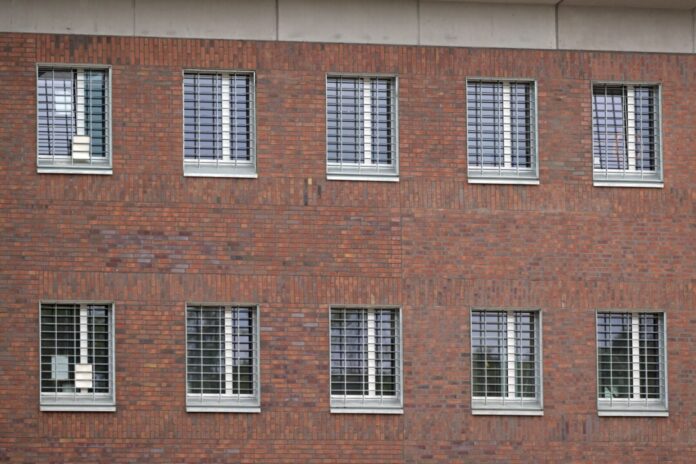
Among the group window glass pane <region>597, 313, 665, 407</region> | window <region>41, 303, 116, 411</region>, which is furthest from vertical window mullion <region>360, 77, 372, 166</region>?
window <region>41, 303, 116, 411</region>

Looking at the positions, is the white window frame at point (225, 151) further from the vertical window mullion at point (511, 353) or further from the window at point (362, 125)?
the vertical window mullion at point (511, 353)

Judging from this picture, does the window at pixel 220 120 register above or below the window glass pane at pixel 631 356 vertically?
above

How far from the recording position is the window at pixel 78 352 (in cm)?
2688

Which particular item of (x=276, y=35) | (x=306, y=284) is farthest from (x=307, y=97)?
(x=306, y=284)

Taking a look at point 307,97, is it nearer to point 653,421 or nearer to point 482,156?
point 482,156

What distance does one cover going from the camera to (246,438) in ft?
88.2

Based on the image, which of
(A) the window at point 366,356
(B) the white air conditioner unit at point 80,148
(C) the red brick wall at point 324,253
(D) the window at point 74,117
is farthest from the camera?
(A) the window at point 366,356

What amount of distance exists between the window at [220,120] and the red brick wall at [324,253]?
331 mm

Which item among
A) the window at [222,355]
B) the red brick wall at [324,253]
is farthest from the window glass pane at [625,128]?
the window at [222,355]

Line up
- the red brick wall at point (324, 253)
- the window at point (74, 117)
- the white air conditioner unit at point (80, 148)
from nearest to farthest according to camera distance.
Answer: the red brick wall at point (324, 253)
the white air conditioner unit at point (80, 148)
the window at point (74, 117)

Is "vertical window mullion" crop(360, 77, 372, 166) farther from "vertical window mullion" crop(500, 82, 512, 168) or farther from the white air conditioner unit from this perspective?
the white air conditioner unit

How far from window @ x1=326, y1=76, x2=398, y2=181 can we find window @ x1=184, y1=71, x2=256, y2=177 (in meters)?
1.32

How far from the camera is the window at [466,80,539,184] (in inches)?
1113

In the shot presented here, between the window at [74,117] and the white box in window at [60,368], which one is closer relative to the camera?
the white box in window at [60,368]
